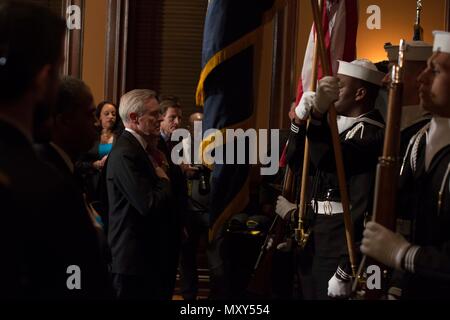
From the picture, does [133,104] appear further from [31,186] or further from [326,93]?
[31,186]

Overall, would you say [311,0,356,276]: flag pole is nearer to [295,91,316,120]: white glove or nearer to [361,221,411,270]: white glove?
[295,91,316,120]: white glove

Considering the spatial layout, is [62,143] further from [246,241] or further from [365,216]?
[246,241]

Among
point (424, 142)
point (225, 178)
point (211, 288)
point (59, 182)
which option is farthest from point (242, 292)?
point (59, 182)

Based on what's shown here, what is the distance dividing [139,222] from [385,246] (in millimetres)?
1822

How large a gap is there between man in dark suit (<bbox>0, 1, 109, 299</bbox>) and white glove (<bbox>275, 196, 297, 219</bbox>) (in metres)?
2.61

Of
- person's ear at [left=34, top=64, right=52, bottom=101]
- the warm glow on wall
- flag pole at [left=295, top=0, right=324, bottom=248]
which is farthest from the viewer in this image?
the warm glow on wall

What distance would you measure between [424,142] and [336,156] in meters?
0.43

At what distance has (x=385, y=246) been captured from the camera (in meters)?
2.33

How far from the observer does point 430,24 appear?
690cm

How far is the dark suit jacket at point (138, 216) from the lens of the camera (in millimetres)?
3840

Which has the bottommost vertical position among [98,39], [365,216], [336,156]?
[365,216]

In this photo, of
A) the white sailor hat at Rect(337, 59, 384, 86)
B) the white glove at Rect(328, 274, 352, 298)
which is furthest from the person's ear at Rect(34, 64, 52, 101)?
the white sailor hat at Rect(337, 59, 384, 86)

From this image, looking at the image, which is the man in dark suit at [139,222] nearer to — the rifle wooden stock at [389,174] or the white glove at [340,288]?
the white glove at [340,288]

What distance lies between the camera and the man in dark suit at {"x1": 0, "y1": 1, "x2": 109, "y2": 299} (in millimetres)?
1408
